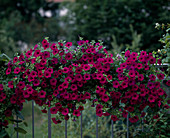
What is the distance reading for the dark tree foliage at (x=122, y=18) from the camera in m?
10.5

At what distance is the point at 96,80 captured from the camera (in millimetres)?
2594

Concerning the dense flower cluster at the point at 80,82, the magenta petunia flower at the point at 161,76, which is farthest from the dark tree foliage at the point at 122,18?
the magenta petunia flower at the point at 161,76

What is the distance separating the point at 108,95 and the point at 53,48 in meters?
0.83

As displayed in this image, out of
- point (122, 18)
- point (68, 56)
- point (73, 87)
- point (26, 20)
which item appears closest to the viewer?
point (73, 87)

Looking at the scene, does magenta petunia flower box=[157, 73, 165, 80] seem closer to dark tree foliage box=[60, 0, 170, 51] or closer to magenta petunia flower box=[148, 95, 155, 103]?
magenta petunia flower box=[148, 95, 155, 103]

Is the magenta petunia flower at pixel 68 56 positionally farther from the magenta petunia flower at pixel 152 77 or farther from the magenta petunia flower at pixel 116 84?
the magenta petunia flower at pixel 152 77

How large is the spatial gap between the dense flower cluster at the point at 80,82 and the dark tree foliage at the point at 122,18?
7.65 meters

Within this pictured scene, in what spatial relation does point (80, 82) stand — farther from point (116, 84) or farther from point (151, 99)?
point (151, 99)

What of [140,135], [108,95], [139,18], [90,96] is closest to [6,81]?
[90,96]

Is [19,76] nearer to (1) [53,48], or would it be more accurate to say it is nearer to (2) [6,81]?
(2) [6,81]

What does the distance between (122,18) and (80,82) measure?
9.10 m

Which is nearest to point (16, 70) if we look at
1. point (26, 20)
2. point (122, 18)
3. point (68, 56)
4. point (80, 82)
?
point (68, 56)

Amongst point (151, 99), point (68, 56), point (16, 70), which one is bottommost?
point (151, 99)

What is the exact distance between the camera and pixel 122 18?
36.2ft
